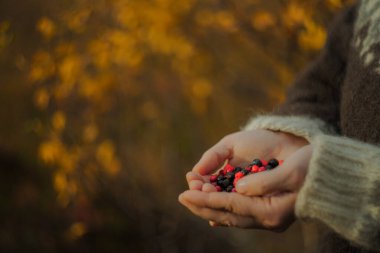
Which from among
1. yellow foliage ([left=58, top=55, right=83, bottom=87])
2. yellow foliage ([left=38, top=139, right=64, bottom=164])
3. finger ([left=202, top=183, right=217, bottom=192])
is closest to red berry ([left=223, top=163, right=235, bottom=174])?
finger ([left=202, top=183, right=217, bottom=192])

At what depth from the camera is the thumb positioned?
2.77 feet

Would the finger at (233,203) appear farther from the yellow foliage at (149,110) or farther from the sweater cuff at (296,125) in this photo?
the yellow foliage at (149,110)

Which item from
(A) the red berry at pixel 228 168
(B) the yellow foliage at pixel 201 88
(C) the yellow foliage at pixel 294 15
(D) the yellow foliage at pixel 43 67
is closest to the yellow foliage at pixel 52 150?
(D) the yellow foliage at pixel 43 67

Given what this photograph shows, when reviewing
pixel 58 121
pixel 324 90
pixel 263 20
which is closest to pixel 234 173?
pixel 324 90

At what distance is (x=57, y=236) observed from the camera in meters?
3.31

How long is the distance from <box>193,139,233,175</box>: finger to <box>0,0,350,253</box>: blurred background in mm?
864

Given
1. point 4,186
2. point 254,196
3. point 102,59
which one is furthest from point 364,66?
point 4,186

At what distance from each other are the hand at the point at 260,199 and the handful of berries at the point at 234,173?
0.20ft

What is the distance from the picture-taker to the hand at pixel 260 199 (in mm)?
854

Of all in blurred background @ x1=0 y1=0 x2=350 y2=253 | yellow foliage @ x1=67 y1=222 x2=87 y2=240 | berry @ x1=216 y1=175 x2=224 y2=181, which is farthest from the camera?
yellow foliage @ x1=67 y1=222 x2=87 y2=240

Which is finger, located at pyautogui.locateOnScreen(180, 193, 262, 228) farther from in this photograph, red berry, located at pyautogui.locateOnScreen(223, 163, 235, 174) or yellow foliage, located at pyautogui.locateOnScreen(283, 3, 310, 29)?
yellow foliage, located at pyautogui.locateOnScreen(283, 3, 310, 29)

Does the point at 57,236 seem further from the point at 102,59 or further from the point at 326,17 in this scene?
the point at 326,17

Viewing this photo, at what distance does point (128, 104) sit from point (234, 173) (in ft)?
7.85

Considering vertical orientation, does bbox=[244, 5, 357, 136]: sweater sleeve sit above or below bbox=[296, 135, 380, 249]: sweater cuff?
above
